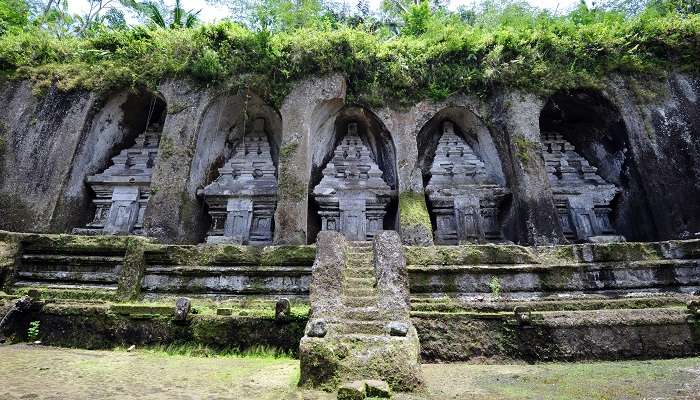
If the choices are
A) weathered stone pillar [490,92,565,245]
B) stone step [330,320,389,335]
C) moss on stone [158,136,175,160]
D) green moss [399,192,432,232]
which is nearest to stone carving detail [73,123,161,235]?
moss on stone [158,136,175,160]

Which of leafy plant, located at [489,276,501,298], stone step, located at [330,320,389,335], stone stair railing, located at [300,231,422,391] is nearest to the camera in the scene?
stone stair railing, located at [300,231,422,391]

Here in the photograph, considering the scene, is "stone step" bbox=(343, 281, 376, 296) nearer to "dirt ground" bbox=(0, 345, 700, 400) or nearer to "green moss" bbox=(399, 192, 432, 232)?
"dirt ground" bbox=(0, 345, 700, 400)

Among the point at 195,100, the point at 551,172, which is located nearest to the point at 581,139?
the point at 551,172

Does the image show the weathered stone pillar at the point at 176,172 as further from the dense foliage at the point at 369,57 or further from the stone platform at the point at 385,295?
the stone platform at the point at 385,295

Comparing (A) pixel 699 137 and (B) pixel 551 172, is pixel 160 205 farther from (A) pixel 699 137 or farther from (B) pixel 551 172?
(A) pixel 699 137

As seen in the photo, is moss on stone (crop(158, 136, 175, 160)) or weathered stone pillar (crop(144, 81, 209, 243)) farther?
moss on stone (crop(158, 136, 175, 160))

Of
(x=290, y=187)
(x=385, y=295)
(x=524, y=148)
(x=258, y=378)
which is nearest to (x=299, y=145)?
(x=290, y=187)

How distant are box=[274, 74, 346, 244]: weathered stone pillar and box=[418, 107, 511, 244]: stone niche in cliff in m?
2.55

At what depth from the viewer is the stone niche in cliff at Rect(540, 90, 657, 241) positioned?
29.5ft

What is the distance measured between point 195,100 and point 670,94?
1034cm

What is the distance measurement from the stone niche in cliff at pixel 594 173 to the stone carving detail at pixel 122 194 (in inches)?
384

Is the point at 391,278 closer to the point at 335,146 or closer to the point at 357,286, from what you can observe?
the point at 357,286

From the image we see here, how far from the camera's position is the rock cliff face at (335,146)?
26.7ft

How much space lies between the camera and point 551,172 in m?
10.2
